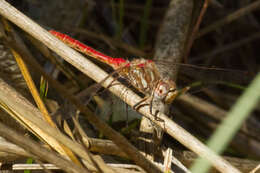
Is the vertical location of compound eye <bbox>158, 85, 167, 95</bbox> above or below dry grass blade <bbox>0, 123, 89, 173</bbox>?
above

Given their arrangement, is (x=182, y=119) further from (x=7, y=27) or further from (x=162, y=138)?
(x=7, y=27)

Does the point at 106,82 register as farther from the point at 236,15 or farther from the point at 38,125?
the point at 236,15

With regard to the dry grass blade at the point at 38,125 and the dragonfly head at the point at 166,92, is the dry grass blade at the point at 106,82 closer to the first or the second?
the dry grass blade at the point at 38,125

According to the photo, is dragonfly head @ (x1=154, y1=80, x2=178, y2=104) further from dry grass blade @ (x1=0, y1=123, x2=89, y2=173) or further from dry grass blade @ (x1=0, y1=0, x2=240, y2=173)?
dry grass blade @ (x1=0, y1=123, x2=89, y2=173)

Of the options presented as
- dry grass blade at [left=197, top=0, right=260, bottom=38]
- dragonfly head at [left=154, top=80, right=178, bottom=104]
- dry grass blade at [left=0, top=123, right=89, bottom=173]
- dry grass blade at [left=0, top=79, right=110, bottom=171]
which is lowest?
dry grass blade at [left=0, top=123, right=89, bottom=173]

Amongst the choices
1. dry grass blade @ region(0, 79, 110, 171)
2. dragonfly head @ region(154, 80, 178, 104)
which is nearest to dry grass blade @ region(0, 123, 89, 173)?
dry grass blade @ region(0, 79, 110, 171)

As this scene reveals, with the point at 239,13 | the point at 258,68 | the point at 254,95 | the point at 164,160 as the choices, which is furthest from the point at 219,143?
the point at 258,68

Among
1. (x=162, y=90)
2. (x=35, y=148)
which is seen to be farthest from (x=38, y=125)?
(x=162, y=90)

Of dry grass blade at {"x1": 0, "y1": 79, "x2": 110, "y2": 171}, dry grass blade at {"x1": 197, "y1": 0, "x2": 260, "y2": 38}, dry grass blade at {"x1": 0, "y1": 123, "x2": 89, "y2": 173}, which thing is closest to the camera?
dry grass blade at {"x1": 0, "y1": 123, "x2": 89, "y2": 173}
